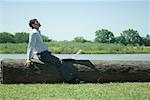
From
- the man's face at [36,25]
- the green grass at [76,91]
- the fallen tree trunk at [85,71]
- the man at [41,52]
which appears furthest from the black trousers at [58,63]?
the man's face at [36,25]

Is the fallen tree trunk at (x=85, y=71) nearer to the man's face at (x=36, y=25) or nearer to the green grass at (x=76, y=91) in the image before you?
the green grass at (x=76, y=91)

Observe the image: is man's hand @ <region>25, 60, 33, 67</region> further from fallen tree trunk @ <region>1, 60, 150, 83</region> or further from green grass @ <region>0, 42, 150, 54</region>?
green grass @ <region>0, 42, 150, 54</region>

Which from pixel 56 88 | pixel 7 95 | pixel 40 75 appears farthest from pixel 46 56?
pixel 7 95

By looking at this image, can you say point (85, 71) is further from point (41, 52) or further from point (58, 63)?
point (41, 52)

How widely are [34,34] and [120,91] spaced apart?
2.97 meters

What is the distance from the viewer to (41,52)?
436 inches

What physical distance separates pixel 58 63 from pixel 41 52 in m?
0.55

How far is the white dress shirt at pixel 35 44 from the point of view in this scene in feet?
35.9

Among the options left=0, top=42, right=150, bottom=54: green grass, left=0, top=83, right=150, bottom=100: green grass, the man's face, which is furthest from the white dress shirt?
left=0, top=42, right=150, bottom=54: green grass

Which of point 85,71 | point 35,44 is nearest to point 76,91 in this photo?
point 85,71

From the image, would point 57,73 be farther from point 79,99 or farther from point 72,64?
point 79,99

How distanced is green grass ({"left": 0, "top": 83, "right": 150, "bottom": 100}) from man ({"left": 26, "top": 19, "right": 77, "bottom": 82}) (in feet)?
1.93

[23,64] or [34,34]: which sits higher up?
[34,34]

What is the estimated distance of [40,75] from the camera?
11.1m
